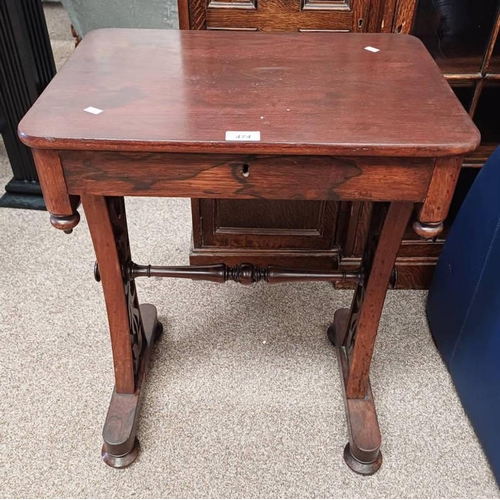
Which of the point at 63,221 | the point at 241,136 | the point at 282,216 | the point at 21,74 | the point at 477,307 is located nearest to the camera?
the point at 241,136

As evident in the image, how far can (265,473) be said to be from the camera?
4.25 feet

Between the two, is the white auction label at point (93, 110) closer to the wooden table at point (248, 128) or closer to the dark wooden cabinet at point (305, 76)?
the wooden table at point (248, 128)

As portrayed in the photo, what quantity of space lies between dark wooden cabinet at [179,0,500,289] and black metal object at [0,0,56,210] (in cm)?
76

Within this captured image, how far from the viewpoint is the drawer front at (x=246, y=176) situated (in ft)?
2.92

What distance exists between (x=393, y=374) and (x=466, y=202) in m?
0.51

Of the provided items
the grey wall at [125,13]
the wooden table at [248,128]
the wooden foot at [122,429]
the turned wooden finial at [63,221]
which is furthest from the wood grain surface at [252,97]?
the grey wall at [125,13]

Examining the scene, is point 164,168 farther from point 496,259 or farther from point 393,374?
point 393,374

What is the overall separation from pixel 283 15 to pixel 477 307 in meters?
0.89

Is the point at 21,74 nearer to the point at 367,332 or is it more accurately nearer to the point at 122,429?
the point at 122,429

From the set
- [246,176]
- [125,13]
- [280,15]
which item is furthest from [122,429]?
[125,13]

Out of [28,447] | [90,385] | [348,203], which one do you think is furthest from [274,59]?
[28,447]

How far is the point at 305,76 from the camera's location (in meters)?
1.05

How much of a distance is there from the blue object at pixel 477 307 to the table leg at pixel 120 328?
2.74 feet

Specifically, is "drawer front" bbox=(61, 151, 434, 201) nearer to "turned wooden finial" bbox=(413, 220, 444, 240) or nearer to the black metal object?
"turned wooden finial" bbox=(413, 220, 444, 240)
